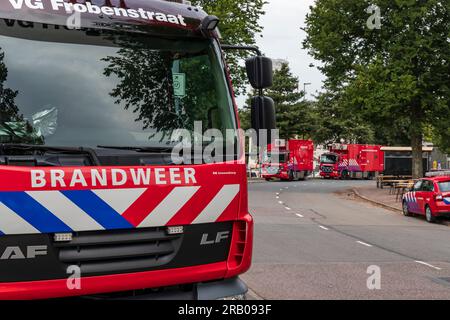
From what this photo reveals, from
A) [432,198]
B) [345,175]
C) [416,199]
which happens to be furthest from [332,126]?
[432,198]

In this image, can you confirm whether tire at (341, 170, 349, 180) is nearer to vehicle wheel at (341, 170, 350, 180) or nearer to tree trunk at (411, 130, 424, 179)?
vehicle wheel at (341, 170, 350, 180)

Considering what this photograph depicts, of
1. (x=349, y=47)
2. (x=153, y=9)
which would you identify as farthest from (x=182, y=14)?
(x=349, y=47)

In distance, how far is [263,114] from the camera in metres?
5.21

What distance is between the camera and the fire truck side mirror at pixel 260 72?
5273 mm

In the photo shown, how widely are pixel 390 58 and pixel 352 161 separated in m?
25.4

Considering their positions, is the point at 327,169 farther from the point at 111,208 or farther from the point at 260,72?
the point at 111,208

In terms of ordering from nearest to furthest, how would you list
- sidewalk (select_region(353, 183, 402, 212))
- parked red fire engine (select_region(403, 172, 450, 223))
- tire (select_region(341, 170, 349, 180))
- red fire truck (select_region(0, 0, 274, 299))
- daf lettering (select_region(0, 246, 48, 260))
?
daf lettering (select_region(0, 246, 48, 260))
red fire truck (select_region(0, 0, 274, 299))
parked red fire engine (select_region(403, 172, 450, 223))
sidewalk (select_region(353, 183, 402, 212))
tire (select_region(341, 170, 349, 180))

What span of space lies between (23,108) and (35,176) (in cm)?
61

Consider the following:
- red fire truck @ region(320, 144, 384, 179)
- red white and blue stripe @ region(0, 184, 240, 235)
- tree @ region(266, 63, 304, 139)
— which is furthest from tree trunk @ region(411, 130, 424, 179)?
red white and blue stripe @ region(0, 184, 240, 235)

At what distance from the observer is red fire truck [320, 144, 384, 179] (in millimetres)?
54312

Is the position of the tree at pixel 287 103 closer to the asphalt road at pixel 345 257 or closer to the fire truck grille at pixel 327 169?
the fire truck grille at pixel 327 169

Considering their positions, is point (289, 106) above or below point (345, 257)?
above

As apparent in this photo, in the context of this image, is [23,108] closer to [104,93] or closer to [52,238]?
[104,93]

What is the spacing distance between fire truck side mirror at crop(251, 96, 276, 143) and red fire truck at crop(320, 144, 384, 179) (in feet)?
163
